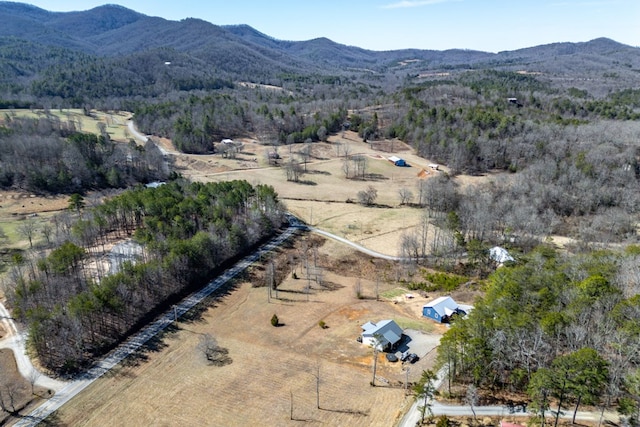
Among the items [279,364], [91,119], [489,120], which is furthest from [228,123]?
[279,364]

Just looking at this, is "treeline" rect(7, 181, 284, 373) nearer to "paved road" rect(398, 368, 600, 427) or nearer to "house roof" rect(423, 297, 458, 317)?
"paved road" rect(398, 368, 600, 427)

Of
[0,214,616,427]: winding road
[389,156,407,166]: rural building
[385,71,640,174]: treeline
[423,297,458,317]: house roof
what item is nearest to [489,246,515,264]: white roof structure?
[423,297,458,317]: house roof

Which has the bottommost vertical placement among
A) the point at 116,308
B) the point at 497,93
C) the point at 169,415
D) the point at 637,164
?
the point at 169,415

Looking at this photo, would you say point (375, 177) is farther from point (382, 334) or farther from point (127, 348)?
point (127, 348)

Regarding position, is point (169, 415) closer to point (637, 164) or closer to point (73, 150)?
point (73, 150)

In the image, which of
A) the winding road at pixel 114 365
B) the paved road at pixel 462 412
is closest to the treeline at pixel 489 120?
the winding road at pixel 114 365

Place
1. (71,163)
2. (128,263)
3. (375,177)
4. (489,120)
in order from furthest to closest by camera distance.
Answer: (489,120) → (375,177) → (71,163) → (128,263)

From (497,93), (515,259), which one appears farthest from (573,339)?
(497,93)
